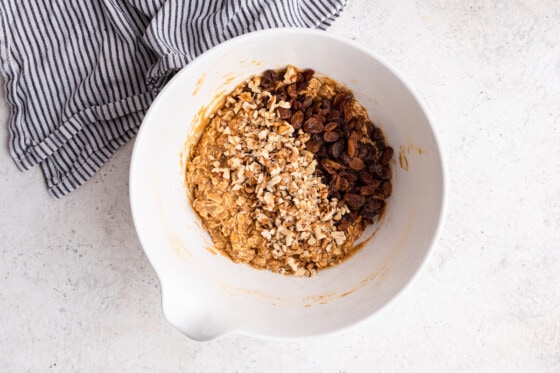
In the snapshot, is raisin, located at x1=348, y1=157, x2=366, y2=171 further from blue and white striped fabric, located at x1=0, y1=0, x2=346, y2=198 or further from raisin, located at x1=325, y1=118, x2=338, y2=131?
blue and white striped fabric, located at x1=0, y1=0, x2=346, y2=198

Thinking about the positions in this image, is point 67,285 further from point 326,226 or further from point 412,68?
point 412,68

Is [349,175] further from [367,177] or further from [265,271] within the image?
[265,271]

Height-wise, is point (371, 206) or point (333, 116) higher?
point (333, 116)

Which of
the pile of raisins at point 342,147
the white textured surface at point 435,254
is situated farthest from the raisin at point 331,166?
the white textured surface at point 435,254

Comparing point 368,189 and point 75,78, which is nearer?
point 368,189

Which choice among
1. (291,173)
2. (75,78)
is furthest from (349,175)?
(75,78)

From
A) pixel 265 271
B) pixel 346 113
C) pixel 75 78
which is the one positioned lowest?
pixel 265 271

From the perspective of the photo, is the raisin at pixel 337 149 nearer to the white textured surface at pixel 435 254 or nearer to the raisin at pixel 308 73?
the raisin at pixel 308 73
